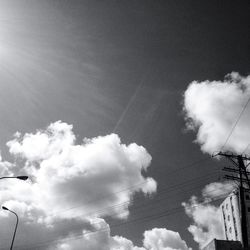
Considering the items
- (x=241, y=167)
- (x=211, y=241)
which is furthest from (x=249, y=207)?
(x=241, y=167)

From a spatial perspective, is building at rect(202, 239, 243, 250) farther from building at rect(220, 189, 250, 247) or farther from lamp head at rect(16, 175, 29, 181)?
lamp head at rect(16, 175, 29, 181)

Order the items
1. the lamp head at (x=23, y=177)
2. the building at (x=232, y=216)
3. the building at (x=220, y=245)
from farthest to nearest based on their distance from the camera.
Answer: the building at (x=232, y=216) → the building at (x=220, y=245) → the lamp head at (x=23, y=177)

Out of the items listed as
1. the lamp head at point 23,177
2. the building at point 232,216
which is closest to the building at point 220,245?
the building at point 232,216

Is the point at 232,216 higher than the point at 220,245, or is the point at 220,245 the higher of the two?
the point at 232,216

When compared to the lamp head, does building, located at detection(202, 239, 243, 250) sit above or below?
above

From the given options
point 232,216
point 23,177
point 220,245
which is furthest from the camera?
point 232,216

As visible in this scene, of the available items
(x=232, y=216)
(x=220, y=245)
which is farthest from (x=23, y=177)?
(x=232, y=216)

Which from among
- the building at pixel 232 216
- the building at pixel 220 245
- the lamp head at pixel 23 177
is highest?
the building at pixel 232 216

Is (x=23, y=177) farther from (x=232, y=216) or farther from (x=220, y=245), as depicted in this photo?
(x=232, y=216)

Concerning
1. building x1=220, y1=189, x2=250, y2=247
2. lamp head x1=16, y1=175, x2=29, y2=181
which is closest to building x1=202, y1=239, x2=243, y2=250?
building x1=220, y1=189, x2=250, y2=247

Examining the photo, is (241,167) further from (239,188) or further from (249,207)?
(249,207)

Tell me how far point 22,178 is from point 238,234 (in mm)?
57323

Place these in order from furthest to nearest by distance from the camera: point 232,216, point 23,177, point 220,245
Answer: point 232,216
point 220,245
point 23,177

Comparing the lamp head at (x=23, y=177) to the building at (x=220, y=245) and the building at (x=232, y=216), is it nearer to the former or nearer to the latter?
the building at (x=220, y=245)
